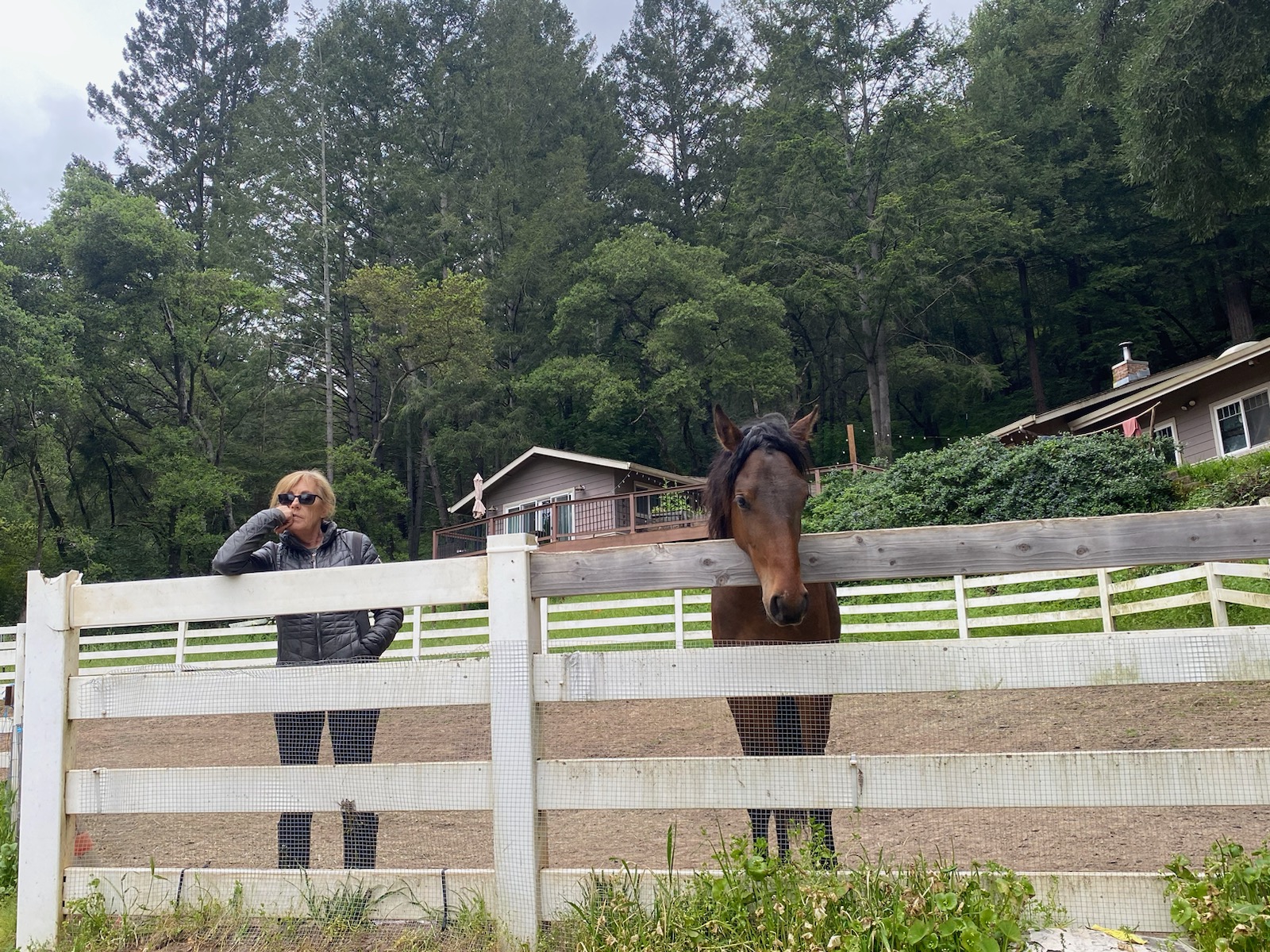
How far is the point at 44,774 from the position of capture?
124 inches

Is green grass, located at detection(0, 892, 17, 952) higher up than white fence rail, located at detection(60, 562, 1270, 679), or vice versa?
white fence rail, located at detection(60, 562, 1270, 679)

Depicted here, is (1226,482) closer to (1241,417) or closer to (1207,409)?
(1241,417)

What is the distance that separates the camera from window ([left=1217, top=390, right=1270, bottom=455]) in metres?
18.0

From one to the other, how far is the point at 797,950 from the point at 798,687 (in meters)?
0.74

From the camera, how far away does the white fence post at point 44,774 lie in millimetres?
3084

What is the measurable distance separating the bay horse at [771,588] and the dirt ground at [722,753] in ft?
1.20

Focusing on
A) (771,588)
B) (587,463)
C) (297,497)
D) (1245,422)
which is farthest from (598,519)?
(771,588)

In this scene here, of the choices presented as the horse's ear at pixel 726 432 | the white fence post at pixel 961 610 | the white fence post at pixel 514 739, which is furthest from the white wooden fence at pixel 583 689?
the white fence post at pixel 961 610

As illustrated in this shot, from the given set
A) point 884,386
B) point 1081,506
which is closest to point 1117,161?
point 884,386

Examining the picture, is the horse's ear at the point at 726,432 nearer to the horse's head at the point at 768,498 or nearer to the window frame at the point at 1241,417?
the horse's head at the point at 768,498

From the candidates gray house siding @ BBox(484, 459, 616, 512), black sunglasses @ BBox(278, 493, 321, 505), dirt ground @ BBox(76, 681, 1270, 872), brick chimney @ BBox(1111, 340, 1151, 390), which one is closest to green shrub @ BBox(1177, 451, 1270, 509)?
dirt ground @ BBox(76, 681, 1270, 872)

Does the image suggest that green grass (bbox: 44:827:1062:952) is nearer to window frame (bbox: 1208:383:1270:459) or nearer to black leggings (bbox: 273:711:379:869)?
black leggings (bbox: 273:711:379:869)

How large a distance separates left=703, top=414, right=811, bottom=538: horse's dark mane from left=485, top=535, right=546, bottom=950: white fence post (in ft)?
3.11

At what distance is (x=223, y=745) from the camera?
24.2 ft
